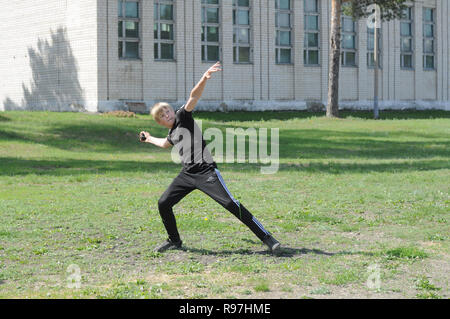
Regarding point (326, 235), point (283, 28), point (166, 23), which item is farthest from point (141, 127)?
point (326, 235)

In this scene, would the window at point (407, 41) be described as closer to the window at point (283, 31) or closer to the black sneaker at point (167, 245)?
the window at point (283, 31)

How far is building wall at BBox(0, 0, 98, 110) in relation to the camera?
34.5 m

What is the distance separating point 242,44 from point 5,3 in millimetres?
13095

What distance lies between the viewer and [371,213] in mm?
11250

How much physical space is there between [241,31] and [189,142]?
1231 inches

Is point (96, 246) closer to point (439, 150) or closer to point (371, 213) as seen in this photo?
point (371, 213)

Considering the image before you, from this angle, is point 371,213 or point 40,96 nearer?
point 371,213

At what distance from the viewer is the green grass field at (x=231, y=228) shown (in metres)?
6.88

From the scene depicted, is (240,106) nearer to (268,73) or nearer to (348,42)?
(268,73)

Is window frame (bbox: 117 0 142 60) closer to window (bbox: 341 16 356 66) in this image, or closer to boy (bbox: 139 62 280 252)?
window (bbox: 341 16 356 66)

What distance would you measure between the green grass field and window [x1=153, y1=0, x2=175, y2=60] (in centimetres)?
1410

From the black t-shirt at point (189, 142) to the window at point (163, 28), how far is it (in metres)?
28.1

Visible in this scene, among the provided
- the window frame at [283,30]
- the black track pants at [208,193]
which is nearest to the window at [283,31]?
the window frame at [283,30]

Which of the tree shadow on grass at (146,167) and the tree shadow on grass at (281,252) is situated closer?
the tree shadow on grass at (281,252)
